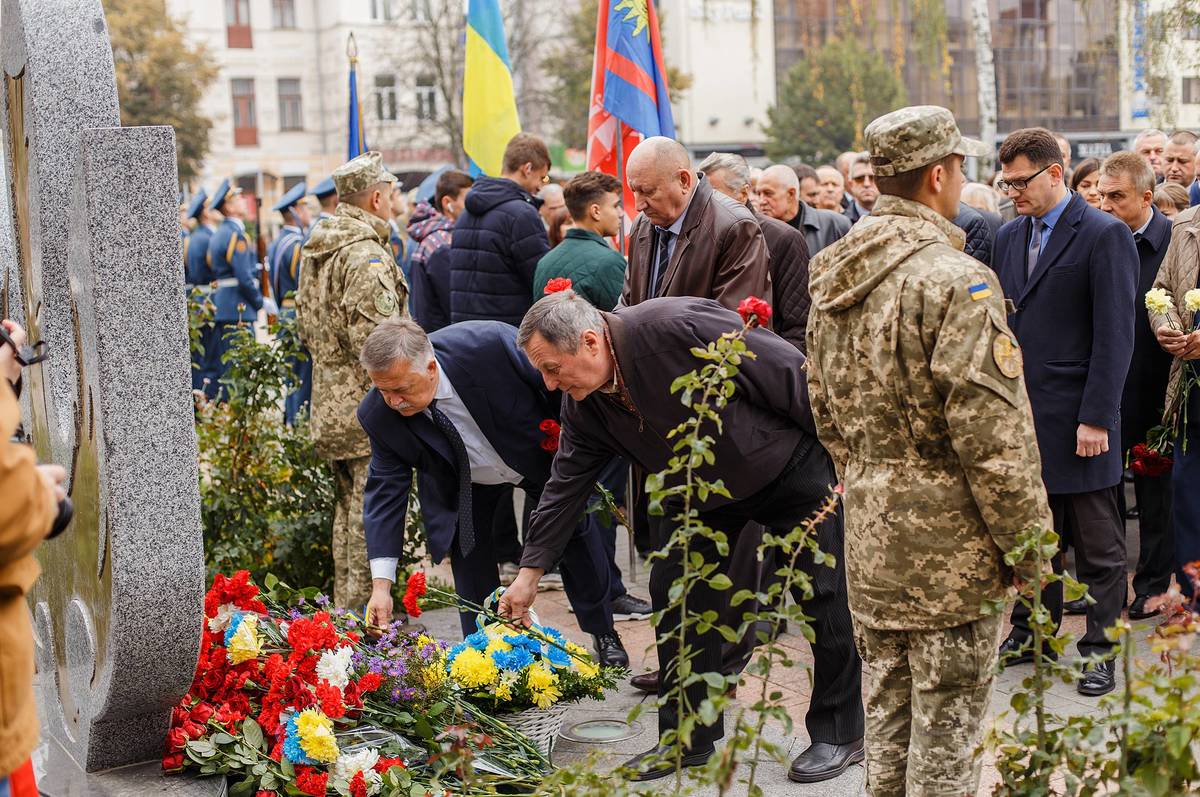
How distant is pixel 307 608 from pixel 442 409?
0.91m

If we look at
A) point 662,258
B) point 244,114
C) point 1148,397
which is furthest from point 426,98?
point 1148,397

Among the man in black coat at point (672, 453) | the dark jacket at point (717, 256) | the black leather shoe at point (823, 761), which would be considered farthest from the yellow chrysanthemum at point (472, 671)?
the dark jacket at point (717, 256)

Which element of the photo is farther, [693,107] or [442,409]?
[693,107]

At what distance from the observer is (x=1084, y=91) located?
196 ft

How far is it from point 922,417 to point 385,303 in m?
3.72

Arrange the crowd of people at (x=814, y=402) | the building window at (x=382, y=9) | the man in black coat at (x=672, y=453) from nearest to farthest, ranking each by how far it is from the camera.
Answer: the crowd of people at (x=814, y=402), the man in black coat at (x=672, y=453), the building window at (x=382, y=9)

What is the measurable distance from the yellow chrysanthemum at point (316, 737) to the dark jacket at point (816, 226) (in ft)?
16.0

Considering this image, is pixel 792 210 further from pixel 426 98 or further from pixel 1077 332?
pixel 426 98

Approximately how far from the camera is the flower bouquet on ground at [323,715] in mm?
4031

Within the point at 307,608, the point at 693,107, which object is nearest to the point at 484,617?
the point at 307,608

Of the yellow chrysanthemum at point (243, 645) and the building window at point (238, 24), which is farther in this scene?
the building window at point (238, 24)

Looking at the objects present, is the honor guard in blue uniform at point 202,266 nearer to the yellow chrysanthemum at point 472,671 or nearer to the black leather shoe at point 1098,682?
the yellow chrysanthemum at point 472,671

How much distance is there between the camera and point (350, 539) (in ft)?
21.2

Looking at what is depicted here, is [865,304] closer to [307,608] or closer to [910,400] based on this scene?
[910,400]
